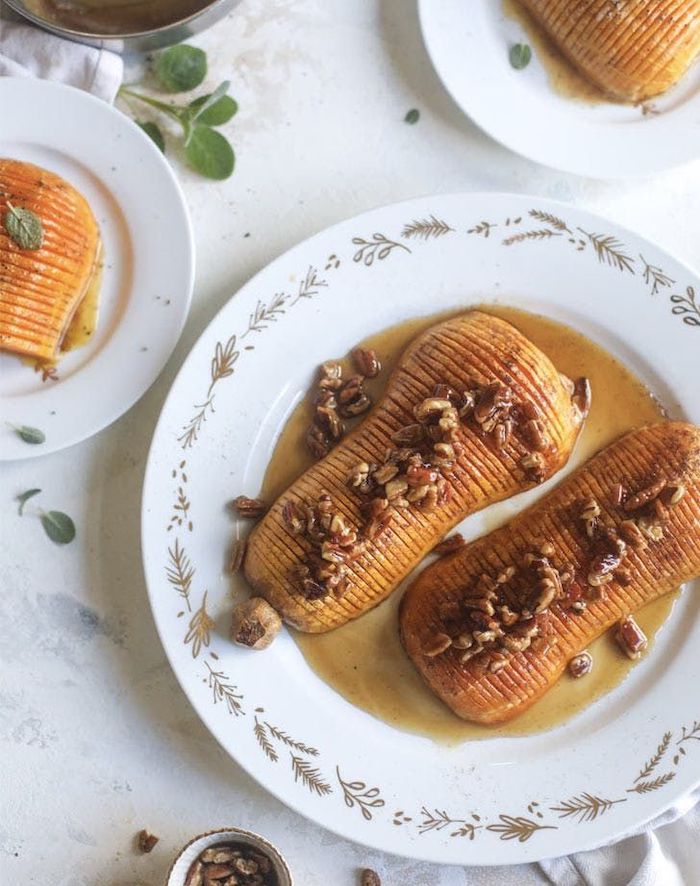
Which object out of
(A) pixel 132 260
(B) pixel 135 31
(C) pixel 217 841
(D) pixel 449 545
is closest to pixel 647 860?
(D) pixel 449 545

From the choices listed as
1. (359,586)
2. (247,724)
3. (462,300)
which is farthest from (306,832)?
(462,300)

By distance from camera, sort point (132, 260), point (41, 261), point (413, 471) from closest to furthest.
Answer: point (413, 471) → point (41, 261) → point (132, 260)

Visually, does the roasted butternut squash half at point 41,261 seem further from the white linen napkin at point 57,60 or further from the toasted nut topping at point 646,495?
the toasted nut topping at point 646,495

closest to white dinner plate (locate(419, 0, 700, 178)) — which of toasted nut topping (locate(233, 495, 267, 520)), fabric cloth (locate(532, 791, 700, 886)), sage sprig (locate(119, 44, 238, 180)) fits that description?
sage sprig (locate(119, 44, 238, 180))

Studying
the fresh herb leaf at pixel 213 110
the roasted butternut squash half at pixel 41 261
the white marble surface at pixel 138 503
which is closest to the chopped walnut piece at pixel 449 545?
the white marble surface at pixel 138 503

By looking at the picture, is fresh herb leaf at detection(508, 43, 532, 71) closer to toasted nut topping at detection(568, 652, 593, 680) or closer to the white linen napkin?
the white linen napkin

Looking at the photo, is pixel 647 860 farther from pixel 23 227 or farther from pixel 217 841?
pixel 23 227

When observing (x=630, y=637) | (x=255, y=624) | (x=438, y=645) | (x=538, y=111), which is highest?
(x=538, y=111)
